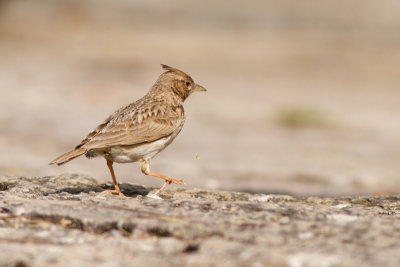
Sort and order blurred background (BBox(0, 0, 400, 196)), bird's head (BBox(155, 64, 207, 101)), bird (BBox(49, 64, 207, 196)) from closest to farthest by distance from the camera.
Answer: bird (BBox(49, 64, 207, 196))
bird's head (BBox(155, 64, 207, 101))
blurred background (BBox(0, 0, 400, 196))

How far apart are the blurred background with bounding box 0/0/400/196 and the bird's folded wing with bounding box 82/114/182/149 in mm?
1988

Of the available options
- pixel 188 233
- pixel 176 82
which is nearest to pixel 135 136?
pixel 176 82

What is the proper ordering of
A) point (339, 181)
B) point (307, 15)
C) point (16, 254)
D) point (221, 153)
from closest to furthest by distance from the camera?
point (16, 254), point (339, 181), point (221, 153), point (307, 15)

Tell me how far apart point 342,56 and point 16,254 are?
2272 centimetres

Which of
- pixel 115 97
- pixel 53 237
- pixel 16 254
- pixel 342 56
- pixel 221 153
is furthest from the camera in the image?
pixel 342 56

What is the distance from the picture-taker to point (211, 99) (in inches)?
779

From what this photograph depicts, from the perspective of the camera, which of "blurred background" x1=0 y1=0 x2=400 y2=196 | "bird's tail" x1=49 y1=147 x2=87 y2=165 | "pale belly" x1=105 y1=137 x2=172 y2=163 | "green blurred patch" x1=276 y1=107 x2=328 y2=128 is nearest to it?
"bird's tail" x1=49 y1=147 x2=87 y2=165

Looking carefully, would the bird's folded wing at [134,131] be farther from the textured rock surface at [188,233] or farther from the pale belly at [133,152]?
the textured rock surface at [188,233]

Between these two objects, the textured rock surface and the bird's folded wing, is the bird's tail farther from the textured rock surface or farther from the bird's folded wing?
the textured rock surface

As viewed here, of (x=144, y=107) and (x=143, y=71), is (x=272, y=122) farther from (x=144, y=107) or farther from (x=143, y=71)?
(x=144, y=107)

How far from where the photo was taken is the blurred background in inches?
471

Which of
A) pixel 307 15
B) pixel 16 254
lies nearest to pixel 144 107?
pixel 16 254

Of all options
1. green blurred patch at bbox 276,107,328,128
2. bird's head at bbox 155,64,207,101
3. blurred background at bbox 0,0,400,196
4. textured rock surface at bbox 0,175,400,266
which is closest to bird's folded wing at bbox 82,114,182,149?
bird's head at bbox 155,64,207,101

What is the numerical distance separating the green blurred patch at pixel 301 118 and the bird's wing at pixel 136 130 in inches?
397
